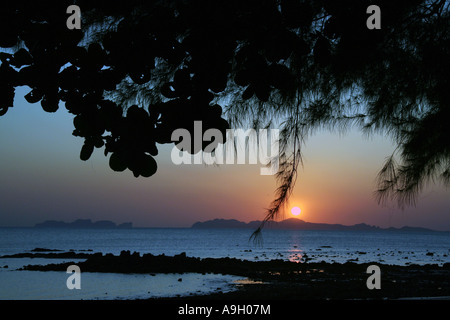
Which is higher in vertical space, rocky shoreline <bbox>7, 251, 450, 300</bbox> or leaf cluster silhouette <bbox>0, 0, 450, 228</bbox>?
leaf cluster silhouette <bbox>0, 0, 450, 228</bbox>

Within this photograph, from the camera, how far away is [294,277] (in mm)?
17156

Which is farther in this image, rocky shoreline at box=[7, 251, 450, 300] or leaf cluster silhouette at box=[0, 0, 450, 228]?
rocky shoreline at box=[7, 251, 450, 300]

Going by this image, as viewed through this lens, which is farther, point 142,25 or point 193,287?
point 193,287

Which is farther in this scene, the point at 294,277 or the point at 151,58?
the point at 294,277

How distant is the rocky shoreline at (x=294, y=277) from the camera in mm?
12188

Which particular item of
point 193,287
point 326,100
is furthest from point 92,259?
point 326,100

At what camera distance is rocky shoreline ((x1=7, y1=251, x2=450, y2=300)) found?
12.2 m

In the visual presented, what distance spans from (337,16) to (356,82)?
5.25 ft

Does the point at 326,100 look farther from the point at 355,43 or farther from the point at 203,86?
the point at 203,86

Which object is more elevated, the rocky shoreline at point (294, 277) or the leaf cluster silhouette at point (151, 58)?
the leaf cluster silhouette at point (151, 58)

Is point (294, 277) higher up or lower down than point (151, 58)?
lower down

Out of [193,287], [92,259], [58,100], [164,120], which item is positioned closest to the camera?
[164,120]

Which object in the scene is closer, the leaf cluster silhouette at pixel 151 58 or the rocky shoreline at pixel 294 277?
the leaf cluster silhouette at pixel 151 58
